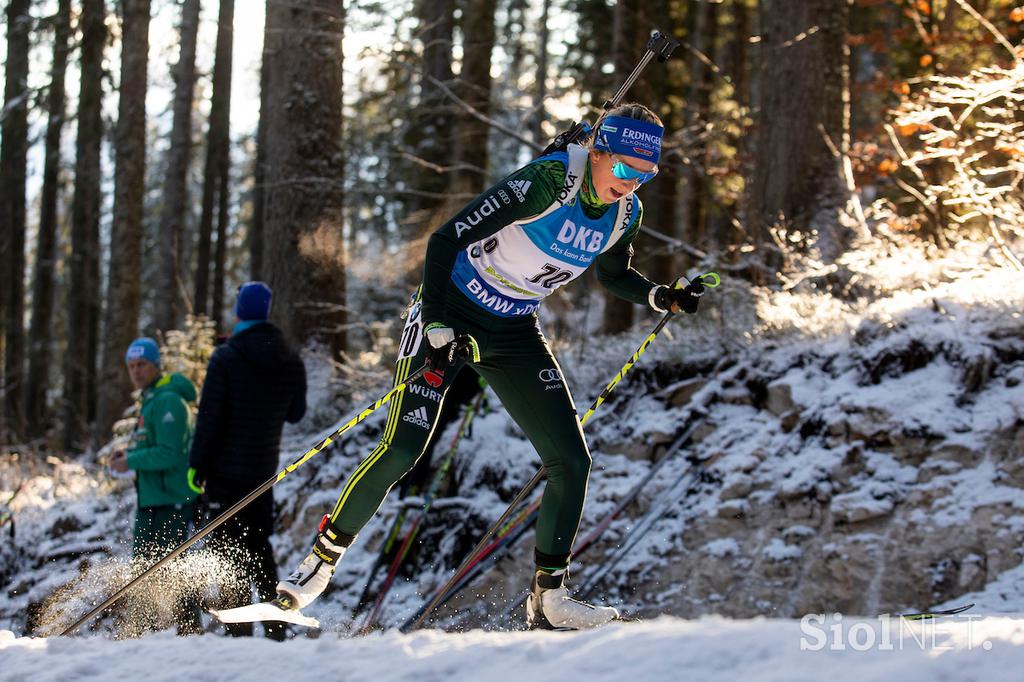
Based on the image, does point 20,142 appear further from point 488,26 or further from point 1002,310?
point 1002,310

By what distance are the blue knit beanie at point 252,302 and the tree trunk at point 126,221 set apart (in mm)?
8160

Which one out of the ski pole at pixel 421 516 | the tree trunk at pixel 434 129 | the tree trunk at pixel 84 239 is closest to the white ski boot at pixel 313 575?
the ski pole at pixel 421 516

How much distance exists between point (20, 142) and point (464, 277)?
63.7 feet

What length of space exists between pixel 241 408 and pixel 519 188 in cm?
→ 271

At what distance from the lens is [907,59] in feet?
61.4

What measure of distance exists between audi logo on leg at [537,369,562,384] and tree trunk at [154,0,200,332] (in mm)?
12890

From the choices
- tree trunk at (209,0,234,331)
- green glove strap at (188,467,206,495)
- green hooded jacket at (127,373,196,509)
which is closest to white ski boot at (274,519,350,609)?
green glove strap at (188,467,206,495)

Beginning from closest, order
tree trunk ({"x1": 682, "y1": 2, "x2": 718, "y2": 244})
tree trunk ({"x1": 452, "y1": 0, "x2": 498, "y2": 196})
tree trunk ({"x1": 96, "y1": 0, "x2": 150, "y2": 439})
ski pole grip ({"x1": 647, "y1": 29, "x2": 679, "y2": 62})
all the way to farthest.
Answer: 1. ski pole grip ({"x1": 647, "y1": 29, "x2": 679, "y2": 62})
2. tree trunk ({"x1": 96, "y1": 0, "x2": 150, "y2": 439})
3. tree trunk ({"x1": 452, "y1": 0, "x2": 498, "y2": 196})
4. tree trunk ({"x1": 682, "y1": 2, "x2": 718, "y2": 244})

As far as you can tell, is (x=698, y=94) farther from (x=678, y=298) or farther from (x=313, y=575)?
(x=313, y=575)

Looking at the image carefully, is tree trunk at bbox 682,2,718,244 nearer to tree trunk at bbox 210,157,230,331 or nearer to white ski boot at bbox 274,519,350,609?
tree trunk at bbox 210,157,230,331

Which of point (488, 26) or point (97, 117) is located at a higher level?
point (488, 26)

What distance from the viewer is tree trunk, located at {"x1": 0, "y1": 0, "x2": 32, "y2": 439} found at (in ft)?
65.8

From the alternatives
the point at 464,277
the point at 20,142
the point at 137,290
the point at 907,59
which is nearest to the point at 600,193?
the point at 464,277

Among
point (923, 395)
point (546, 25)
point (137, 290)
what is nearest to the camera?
point (923, 395)
